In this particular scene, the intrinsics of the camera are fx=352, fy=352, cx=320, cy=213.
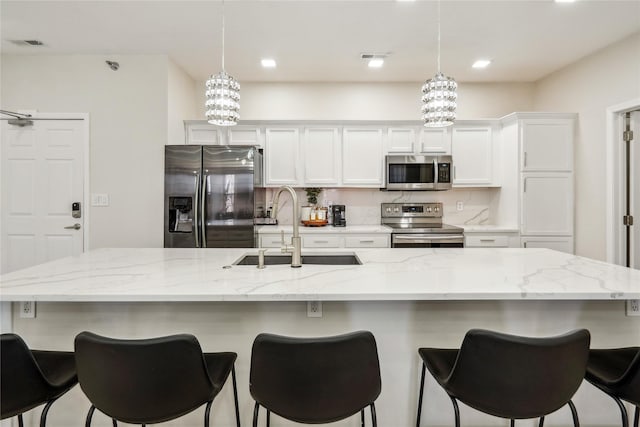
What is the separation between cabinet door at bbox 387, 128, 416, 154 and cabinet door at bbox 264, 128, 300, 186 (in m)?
1.06

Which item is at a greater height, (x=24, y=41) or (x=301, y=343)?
(x=24, y=41)

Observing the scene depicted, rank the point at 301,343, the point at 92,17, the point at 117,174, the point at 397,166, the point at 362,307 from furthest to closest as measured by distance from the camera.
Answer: the point at 397,166, the point at 117,174, the point at 92,17, the point at 362,307, the point at 301,343

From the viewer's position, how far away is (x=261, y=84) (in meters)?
4.41

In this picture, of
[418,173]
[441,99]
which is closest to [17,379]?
[441,99]

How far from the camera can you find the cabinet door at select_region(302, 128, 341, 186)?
160 inches

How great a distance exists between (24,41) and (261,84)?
2314mm

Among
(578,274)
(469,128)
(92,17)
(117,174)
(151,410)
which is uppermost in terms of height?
(92,17)

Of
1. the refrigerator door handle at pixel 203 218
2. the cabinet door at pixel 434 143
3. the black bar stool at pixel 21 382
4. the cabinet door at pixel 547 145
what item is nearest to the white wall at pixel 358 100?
the cabinet door at pixel 434 143

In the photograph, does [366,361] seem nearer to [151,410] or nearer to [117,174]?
[151,410]

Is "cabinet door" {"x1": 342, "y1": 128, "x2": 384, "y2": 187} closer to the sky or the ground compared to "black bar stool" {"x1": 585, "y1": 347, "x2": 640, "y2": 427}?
closer to the sky

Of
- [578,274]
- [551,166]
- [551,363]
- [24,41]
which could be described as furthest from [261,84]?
[551,363]

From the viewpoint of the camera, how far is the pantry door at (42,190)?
11.9 feet

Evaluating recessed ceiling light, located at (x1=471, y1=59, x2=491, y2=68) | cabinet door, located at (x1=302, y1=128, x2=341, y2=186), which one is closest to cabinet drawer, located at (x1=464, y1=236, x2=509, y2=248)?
cabinet door, located at (x1=302, y1=128, x2=341, y2=186)

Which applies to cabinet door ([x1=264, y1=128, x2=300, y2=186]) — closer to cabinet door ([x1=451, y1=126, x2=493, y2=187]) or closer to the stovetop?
the stovetop
